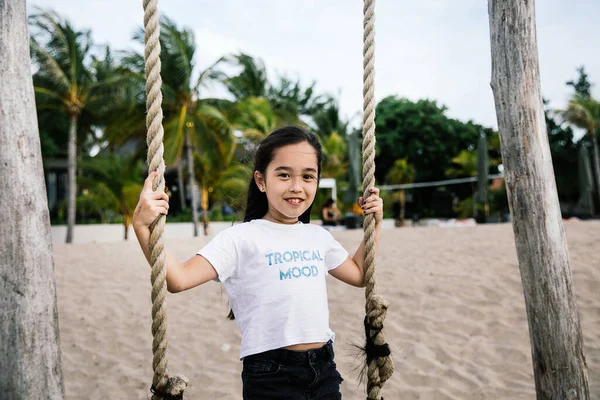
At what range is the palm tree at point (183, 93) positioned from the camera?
13594 millimetres

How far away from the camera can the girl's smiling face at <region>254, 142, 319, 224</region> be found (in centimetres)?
168

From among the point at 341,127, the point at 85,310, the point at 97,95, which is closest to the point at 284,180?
the point at 85,310

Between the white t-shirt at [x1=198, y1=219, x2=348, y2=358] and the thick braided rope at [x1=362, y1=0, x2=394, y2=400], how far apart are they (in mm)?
232

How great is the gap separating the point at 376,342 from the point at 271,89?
72.1ft

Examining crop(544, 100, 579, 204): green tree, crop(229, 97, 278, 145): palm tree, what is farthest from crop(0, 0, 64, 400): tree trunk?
crop(544, 100, 579, 204): green tree

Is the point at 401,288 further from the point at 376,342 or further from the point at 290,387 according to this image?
the point at 290,387

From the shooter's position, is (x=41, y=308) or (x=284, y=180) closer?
(x=284, y=180)

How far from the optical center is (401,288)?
544cm

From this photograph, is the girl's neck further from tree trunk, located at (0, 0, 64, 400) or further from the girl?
tree trunk, located at (0, 0, 64, 400)

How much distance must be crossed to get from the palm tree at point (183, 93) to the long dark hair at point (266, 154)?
38.9 ft

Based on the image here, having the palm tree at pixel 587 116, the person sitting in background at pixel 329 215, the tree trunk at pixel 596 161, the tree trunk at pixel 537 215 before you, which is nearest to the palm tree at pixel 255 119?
the person sitting in background at pixel 329 215

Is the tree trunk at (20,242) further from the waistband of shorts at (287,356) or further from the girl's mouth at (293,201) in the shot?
the girl's mouth at (293,201)

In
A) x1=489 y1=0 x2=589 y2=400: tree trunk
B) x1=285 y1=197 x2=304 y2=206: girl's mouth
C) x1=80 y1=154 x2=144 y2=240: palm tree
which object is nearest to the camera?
x1=285 y1=197 x2=304 y2=206: girl's mouth

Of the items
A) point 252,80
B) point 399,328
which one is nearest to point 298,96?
point 252,80
